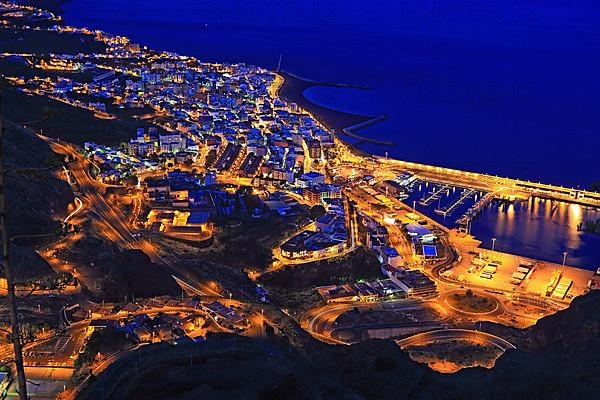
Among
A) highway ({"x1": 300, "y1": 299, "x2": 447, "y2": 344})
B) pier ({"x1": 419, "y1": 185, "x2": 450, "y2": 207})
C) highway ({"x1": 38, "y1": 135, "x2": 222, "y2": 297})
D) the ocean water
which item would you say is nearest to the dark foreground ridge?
highway ({"x1": 300, "y1": 299, "x2": 447, "y2": 344})

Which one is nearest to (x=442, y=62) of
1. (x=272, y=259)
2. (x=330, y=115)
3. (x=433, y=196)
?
(x=330, y=115)

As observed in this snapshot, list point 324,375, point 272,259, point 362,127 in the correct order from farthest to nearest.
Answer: point 362,127 < point 272,259 < point 324,375

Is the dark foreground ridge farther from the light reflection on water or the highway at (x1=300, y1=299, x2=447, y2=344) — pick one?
the light reflection on water

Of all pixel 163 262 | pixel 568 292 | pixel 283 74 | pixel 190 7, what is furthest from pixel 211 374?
pixel 190 7

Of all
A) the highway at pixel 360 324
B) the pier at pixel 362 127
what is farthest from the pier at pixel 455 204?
the highway at pixel 360 324

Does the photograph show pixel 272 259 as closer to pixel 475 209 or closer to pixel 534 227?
pixel 475 209

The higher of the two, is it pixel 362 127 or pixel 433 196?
pixel 362 127
